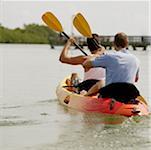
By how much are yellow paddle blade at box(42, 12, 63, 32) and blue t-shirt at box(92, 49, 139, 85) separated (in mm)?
2488

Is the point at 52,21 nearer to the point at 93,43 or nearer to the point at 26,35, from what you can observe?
the point at 93,43

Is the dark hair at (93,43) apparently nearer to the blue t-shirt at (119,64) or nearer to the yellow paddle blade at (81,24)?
the yellow paddle blade at (81,24)

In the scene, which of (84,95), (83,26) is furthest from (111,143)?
(83,26)

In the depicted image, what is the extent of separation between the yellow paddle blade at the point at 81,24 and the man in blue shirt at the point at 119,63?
171 centimetres

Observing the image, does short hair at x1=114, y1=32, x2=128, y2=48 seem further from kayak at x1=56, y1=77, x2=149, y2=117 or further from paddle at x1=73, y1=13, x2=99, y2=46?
paddle at x1=73, y1=13, x2=99, y2=46

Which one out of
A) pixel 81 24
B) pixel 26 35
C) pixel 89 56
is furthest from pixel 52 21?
pixel 26 35

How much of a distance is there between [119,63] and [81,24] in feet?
6.84

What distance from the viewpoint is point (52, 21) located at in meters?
10.4

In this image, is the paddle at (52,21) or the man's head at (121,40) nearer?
the man's head at (121,40)

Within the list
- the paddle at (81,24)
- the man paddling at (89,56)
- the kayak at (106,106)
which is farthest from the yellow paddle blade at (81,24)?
the kayak at (106,106)

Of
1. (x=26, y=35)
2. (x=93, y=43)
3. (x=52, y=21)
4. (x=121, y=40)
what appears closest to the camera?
(x=121, y=40)

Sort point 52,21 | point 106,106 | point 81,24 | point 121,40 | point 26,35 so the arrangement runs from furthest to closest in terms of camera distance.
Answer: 1. point 26,35
2. point 52,21
3. point 81,24
4. point 106,106
5. point 121,40

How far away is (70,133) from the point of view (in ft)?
23.0

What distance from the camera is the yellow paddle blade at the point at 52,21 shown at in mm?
10312
